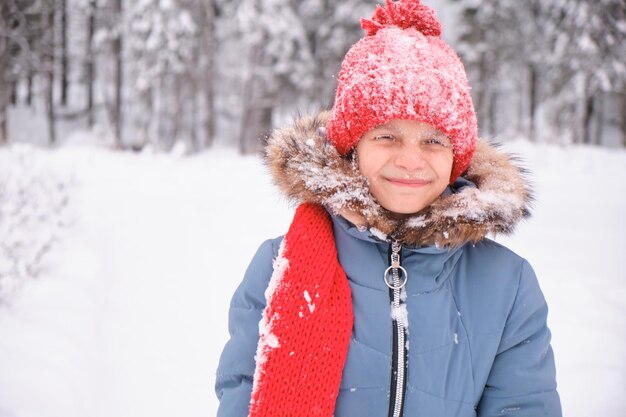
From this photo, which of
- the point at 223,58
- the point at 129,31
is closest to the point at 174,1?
the point at 129,31

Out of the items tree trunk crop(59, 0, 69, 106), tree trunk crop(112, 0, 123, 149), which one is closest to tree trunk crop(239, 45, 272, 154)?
tree trunk crop(112, 0, 123, 149)

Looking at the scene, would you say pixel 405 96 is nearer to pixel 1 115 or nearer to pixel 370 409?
pixel 370 409

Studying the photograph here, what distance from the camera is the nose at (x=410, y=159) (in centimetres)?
175

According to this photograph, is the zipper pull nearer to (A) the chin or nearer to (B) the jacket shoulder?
(A) the chin

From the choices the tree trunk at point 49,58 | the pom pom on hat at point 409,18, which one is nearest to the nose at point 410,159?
the pom pom on hat at point 409,18

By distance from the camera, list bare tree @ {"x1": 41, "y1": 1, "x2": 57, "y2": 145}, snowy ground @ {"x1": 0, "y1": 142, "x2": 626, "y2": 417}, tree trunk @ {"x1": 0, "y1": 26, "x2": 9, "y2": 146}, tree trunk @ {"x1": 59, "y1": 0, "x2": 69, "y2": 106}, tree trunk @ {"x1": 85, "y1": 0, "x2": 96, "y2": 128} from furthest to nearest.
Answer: tree trunk @ {"x1": 59, "y1": 0, "x2": 69, "y2": 106}, tree trunk @ {"x1": 85, "y1": 0, "x2": 96, "y2": 128}, bare tree @ {"x1": 41, "y1": 1, "x2": 57, "y2": 145}, tree trunk @ {"x1": 0, "y1": 26, "x2": 9, "y2": 146}, snowy ground @ {"x1": 0, "y1": 142, "x2": 626, "y2": 417}

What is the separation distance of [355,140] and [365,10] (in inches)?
785

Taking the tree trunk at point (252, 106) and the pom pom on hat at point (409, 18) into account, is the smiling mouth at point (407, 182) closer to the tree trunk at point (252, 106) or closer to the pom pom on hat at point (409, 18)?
the pom pom on hat at point (409, 18)

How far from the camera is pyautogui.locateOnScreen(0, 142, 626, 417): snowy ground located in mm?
2992

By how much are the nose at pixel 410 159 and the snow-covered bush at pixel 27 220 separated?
387 centimetres

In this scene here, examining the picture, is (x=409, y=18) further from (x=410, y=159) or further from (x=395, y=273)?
(x=395, y=273)

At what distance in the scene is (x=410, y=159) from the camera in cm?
175

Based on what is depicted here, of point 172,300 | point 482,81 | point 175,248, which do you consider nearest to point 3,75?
point 175,248

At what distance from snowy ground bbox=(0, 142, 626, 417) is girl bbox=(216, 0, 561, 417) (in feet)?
4.94
